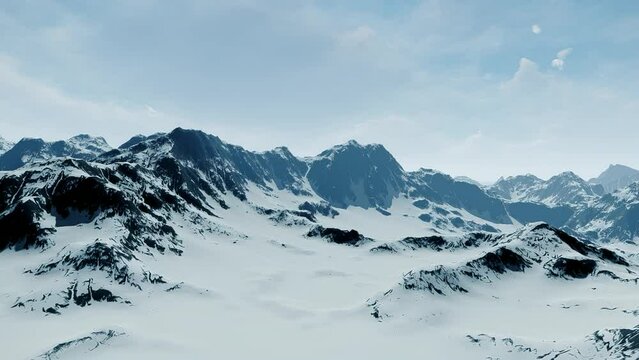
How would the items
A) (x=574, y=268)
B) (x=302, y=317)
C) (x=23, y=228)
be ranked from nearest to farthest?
(x=302, y=317), (x=574, y=268), (x=23, y=228)

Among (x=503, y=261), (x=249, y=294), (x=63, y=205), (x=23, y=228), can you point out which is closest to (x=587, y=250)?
(x=503, y=261)

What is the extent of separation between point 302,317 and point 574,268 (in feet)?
269

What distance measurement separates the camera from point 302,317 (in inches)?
4469

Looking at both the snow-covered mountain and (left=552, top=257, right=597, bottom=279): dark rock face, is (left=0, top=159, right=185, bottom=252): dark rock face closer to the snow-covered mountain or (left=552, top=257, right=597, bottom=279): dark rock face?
the snow-covered mountain

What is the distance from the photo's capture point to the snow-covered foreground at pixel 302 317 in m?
87.6

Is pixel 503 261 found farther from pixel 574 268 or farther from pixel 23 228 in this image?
pixel 23 228

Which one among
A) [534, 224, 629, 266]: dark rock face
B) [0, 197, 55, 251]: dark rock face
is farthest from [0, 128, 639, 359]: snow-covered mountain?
[534, 224, 629, 266]: dark rock face

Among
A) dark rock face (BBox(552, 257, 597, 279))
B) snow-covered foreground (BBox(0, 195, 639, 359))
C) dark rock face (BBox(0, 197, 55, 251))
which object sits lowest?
snow-covered foreground (BBox(0, 195, 639, 359))

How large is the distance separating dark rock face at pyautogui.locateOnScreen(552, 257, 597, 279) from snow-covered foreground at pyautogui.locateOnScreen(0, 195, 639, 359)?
308 centimetres

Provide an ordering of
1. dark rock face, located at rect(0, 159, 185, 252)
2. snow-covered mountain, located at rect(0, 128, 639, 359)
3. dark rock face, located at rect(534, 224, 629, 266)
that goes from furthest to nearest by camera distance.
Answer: dark rock face, located at rect(534, 224, 629, 266), dark rock face, located at rect(0, 159, 185, 252), snow-covered mountain, located at rect(0, 128, 639, 359)

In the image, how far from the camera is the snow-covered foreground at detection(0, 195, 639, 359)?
87625mm

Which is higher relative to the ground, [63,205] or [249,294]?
[63,205]

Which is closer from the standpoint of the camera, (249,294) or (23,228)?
(249,294)

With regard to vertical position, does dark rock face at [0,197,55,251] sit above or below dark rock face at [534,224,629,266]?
above
